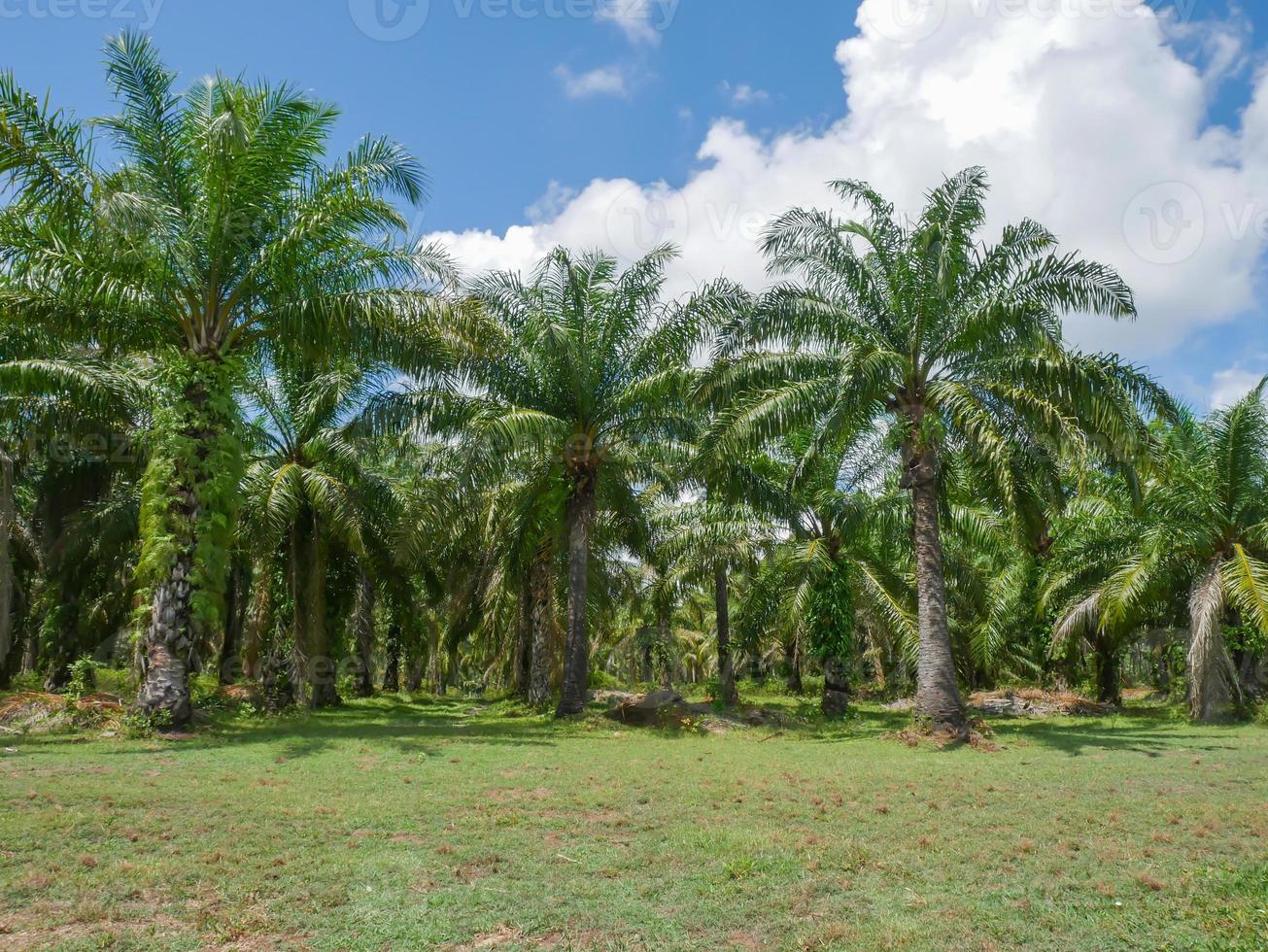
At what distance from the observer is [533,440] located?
60.6ft

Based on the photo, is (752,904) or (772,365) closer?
(752,904)

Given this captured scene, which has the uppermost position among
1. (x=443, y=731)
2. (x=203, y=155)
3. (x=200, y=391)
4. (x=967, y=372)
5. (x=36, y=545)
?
(x=203, y=155)

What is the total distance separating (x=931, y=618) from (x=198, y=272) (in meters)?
13.9

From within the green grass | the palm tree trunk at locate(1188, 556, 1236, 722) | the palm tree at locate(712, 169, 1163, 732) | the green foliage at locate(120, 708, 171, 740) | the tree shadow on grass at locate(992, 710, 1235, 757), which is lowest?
the tree shadow on grass at locate(992, 710, 1235, 757)

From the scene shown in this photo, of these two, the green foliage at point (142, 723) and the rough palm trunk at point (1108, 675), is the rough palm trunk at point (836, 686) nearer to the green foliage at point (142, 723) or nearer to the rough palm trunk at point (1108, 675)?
the rough palm trunk at point (1108, 675)

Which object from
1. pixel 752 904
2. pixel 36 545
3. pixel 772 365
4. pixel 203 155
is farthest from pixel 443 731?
pixel 36 545

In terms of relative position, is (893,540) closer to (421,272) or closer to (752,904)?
(421,272)

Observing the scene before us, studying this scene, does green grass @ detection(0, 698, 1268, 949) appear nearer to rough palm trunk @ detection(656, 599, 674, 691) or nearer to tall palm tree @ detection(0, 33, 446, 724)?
tall palm tree @ detection(0, 33, 446, 724)

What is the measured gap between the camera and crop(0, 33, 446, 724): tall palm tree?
547 inches

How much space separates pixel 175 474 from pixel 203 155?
5.17 m

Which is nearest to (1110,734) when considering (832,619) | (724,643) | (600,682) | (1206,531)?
(1206,531)

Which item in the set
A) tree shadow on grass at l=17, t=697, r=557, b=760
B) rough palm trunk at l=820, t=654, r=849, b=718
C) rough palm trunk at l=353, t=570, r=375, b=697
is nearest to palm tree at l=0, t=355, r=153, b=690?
tree shadow on grass at l=17, t=697, r=557, b=760

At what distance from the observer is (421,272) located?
15977mm

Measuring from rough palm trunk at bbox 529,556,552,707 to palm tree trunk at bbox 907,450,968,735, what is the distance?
8.67 metres
